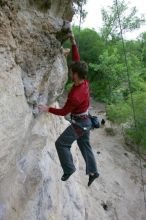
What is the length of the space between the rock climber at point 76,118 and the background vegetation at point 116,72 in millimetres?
10250

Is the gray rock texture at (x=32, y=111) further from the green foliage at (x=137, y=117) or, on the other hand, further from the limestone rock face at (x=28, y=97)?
the green foliage at (x=137, y=117)

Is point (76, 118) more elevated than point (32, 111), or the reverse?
point (32, 111)

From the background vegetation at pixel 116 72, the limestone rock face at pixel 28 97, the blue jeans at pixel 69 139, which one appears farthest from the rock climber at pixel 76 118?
the background vegetation at pixel 116 72

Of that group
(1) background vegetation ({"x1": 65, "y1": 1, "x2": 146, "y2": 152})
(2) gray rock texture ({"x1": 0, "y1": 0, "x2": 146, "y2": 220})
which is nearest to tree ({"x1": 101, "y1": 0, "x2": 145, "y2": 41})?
(1) background vegetation ({"x1": 65, "y1": 1, "x2": 146, "y2": 152})

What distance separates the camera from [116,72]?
82.2 feet

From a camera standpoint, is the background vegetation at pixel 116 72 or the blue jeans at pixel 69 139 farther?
the background vegetation at pixel 116 72

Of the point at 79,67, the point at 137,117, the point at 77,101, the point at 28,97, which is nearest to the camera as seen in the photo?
the point at 79,67

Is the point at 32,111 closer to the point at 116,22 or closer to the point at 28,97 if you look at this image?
the point at 28,97

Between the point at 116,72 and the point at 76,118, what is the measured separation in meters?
18.5

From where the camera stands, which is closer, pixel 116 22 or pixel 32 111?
pixel 32 111

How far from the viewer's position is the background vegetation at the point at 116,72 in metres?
20.0

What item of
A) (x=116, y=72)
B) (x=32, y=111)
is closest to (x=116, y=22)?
(x=116, y=72)

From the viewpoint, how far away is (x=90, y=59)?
28.1 metres

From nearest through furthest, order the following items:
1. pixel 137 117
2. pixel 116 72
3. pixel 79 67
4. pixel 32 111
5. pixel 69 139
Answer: pixel 79 67 → pixel 69 139 → pixel 32 111 → pixel 137 117 → pixel 116 72
